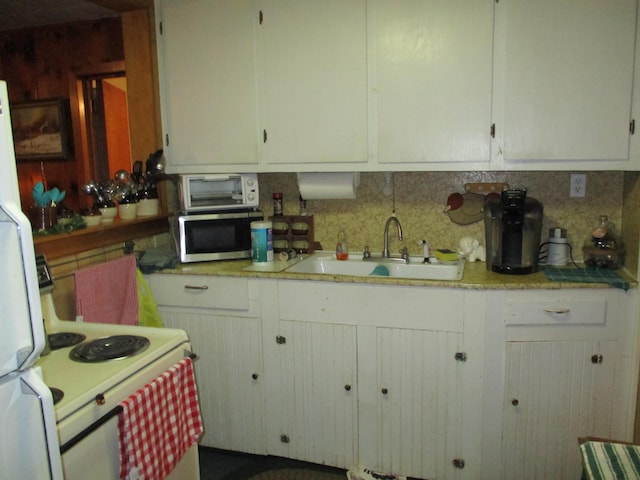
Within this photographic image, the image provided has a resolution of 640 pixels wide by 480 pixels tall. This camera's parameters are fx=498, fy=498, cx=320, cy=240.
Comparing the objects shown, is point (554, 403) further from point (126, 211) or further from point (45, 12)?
point (45, 12)

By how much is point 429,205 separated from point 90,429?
1.82 meters

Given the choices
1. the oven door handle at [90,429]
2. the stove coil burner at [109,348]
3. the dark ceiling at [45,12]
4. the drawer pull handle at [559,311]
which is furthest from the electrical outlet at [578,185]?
the dark ceiling at [45,12]

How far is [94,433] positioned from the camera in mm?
1331

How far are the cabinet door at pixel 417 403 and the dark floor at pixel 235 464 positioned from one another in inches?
13.4

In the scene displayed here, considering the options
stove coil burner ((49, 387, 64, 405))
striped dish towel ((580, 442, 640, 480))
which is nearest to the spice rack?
stove coil burner ((49, 387, 64, 405))

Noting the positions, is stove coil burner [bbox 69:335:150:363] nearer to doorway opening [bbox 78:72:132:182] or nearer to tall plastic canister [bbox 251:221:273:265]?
tall plastic canister [bbox 251:221:273:265]

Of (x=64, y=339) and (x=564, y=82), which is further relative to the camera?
(x=564, y=82)

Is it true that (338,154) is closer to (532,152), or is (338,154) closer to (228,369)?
(532,152)

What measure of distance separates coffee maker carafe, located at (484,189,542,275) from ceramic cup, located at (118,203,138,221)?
174 cm

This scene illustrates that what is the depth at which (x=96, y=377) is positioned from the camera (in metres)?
1.41

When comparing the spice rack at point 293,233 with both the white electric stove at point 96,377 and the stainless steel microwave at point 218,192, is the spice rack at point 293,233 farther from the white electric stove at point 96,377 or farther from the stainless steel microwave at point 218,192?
the white electric stove at point 96,377

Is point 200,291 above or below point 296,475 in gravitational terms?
above

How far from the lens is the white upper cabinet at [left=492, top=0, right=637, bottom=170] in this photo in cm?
195

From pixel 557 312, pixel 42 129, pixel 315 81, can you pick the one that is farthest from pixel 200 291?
pixel 42 129
